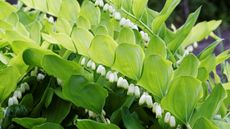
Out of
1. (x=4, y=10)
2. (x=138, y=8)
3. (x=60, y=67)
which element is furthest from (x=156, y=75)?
(x=4, y=10)

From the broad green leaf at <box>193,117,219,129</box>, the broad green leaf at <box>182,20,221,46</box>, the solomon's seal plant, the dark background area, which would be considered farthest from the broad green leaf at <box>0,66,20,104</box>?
the dark background area

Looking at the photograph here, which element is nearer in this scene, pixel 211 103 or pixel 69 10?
pixel 211 103

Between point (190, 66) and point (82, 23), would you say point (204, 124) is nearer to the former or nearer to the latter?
point (190, 66)

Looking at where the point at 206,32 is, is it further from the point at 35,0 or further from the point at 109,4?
the point at 35,0

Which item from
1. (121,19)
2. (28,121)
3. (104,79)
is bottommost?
(28,121)

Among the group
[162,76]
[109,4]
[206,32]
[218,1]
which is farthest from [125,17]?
[218,1]

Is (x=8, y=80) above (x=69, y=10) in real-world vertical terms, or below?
below

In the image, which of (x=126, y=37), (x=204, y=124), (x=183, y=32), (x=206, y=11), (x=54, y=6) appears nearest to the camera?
(x=204, y=124)
